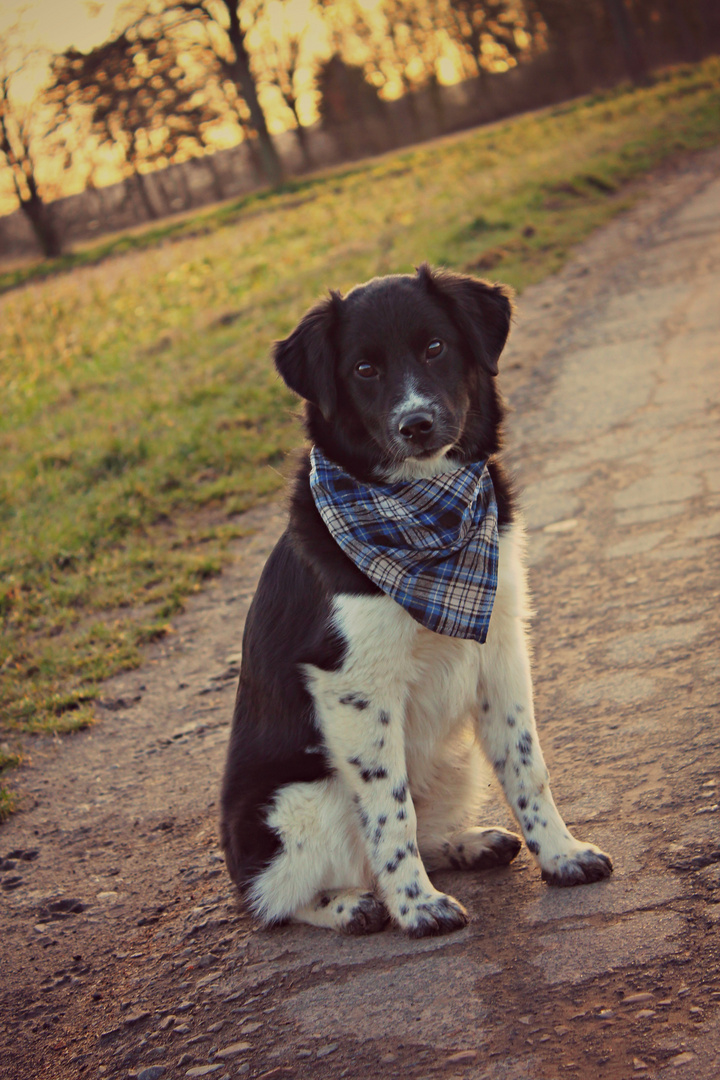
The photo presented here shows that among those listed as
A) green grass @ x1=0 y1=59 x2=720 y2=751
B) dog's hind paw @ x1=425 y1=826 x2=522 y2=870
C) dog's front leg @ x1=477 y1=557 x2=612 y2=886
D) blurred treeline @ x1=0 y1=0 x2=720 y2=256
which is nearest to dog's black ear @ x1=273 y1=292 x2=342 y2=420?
dog's front leg @ x1=477 y1=557 x2=612 y2=886

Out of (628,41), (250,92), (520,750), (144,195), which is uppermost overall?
(250,92)

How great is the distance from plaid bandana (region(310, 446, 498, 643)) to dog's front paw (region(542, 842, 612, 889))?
2.20 ft

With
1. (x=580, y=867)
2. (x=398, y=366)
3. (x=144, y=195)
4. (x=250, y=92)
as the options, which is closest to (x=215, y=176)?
Result: (x=144, y=195)

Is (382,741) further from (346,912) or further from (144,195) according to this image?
(144,195)

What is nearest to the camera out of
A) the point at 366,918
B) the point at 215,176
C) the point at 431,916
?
the point at 431,916

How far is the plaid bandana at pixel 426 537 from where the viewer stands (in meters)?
2.65

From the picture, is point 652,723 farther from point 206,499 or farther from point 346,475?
point 206,499

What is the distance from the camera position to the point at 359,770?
266cm

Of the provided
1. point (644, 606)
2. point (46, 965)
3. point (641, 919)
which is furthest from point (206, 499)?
point (641, 919)

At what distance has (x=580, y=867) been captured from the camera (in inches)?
104

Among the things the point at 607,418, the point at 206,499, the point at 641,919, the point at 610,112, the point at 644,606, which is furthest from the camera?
the point at 610,112

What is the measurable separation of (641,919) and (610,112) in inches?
997

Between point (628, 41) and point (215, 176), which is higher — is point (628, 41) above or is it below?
below

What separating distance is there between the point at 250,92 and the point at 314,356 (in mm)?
31920
